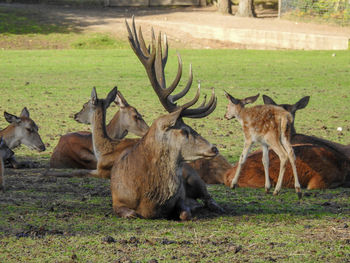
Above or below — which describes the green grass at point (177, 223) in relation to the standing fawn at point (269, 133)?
below

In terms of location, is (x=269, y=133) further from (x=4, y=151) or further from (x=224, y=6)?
(x=224, y=6)

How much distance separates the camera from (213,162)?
7895mm

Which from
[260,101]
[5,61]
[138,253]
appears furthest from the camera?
[5,61]

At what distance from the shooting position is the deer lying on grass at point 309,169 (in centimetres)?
747

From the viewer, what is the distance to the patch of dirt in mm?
28156

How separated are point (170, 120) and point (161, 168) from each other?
1.30 ft

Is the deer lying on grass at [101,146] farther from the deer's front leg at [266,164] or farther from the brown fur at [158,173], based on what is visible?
the brown fur at [158,173]

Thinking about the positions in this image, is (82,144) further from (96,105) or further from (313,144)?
(313,144)

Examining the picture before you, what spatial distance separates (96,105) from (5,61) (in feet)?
45.0

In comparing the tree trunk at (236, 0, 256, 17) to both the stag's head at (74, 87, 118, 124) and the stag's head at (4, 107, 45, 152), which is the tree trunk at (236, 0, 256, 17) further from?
the stag's head at (74, 87, 118, 124)

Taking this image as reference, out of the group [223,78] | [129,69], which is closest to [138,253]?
[223,78]

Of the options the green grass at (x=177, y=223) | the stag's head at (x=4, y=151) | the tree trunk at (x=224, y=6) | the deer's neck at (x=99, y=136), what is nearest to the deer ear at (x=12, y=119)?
the green grass at (x=177, y=223)

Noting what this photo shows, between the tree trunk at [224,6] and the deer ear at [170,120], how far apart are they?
101ft

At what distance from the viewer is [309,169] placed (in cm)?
747
